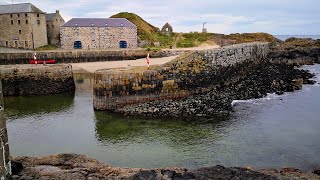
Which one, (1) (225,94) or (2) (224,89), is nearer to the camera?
(1) (225,94)

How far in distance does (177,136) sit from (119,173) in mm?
5312

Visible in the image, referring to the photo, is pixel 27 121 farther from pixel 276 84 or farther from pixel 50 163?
pixel 276 84

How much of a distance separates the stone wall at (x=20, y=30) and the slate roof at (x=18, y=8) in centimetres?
41

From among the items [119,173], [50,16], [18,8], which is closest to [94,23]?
[50,16]

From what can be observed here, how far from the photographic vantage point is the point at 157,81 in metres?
17.8

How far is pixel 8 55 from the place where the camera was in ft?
111

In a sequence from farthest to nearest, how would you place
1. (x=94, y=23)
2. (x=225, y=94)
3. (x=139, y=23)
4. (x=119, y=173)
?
(x=139, y=23) < (x=94, y=23) < (x=225, y=94) < (x=119, y=173)

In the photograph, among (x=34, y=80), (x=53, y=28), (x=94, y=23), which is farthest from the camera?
(x=53, y=28)

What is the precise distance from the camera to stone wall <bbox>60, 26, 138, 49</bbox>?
137 ft

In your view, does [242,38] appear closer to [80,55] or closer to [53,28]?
[53,28]

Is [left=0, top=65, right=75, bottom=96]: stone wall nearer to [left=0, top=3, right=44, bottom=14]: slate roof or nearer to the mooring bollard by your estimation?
the mooring bollard

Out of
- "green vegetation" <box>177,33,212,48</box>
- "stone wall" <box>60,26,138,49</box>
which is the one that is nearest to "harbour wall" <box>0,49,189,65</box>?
"stone wall" <box>60,26,138,49</box>

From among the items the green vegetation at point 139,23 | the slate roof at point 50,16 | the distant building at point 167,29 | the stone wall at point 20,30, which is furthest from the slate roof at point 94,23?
the distant building at point 167,29

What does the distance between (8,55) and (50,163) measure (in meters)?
28.9
